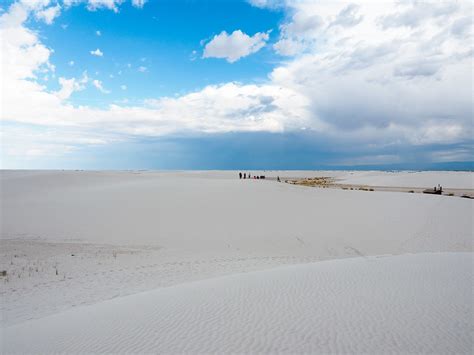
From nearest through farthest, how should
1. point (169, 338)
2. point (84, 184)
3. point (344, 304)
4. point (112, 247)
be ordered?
1. point (169, 338)
2. point (344, 304)
3. point (112, 247)
4. point (84, 184)

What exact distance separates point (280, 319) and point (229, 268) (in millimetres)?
5401

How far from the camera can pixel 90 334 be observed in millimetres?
4793

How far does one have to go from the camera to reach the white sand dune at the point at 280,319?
412cm

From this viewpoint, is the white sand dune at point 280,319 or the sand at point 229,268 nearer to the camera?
the white sand dune at point 280,319

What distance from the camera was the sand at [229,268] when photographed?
4477 millimetres

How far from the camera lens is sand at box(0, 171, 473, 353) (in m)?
4.48

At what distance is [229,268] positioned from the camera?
10.1m

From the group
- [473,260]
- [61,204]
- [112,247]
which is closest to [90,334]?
[112,247]

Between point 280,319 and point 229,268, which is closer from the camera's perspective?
point 280,319

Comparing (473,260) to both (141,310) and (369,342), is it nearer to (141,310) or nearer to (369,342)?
(369,342)

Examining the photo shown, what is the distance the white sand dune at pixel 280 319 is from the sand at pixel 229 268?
1.2 inches

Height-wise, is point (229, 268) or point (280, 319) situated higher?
point (280, 319)

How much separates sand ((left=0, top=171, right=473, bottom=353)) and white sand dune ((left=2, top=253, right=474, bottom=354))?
0.03m

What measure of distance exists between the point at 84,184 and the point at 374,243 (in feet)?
98.5
